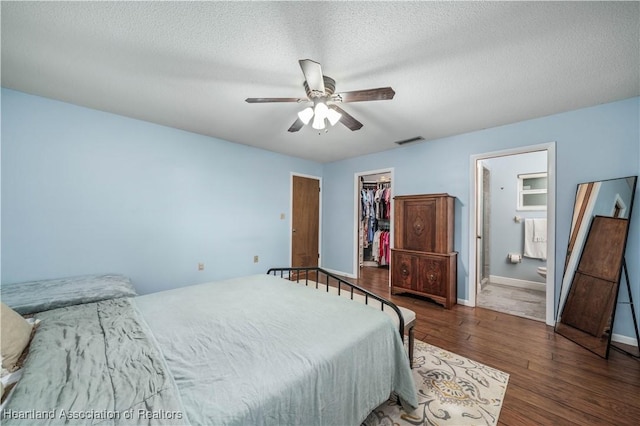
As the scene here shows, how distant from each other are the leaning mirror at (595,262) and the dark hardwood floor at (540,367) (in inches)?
7.9

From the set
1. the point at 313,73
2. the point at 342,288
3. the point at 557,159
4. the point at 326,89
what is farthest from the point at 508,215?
the point at 313,73

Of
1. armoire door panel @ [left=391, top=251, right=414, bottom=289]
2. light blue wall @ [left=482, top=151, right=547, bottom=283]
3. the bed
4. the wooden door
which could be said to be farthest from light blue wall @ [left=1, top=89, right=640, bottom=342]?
light blue wall @ [left=482, top=151, right=547, bottom=283]

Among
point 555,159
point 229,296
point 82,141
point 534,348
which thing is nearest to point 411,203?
point 555,159

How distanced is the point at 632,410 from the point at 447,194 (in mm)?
2415

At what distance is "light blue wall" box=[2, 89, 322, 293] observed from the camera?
2408mm

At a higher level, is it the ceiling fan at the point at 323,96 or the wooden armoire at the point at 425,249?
the ceiling fan at the point at 323,96

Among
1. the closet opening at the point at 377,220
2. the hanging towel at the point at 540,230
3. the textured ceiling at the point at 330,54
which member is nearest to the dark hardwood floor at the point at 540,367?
the hanging towel at the point at 540,230

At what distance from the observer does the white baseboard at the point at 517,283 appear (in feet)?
13.1

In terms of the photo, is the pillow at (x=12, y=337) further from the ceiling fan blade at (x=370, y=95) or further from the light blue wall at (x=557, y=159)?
the light blue wall at (x=557, y=159)

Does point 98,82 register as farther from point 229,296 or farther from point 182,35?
point 229,296

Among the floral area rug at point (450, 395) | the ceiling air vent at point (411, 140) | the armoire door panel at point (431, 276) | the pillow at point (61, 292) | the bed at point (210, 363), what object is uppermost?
the ceiling air vent at point (411, 140)

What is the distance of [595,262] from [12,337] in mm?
4405

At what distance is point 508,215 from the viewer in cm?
434

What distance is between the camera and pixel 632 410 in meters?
1.53
